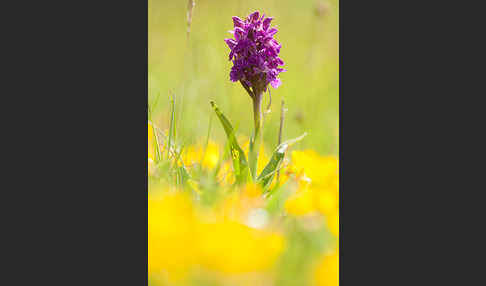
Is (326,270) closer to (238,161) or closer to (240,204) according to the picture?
(240,204)

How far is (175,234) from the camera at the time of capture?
1.05 m

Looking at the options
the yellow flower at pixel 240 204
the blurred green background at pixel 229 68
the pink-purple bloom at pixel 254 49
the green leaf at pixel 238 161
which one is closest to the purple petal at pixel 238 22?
the pink-purple bloom at pixel 254 49

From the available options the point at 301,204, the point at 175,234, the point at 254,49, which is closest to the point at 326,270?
the point at 301,204

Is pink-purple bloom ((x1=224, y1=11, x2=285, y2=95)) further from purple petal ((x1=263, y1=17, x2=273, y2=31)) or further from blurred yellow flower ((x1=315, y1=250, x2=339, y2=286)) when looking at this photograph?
blurred yellow flower ((x1=315, y1=250, x2=339, y2=286))

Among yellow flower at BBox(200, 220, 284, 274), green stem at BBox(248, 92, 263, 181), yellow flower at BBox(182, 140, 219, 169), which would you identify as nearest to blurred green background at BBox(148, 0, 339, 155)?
yellow flower at BBox(182, 140, 219, 169)

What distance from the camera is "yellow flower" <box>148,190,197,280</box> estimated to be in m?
1.05

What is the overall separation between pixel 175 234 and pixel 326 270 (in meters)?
0.35

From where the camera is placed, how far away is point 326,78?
262 cm

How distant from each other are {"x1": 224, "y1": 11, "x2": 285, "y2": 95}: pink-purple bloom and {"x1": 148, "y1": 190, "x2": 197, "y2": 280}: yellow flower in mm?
711

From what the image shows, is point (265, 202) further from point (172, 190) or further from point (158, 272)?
point (158, 272)

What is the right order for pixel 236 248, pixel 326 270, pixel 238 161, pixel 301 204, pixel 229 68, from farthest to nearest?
1. pixel 229 68
2. pixel 238 161
3. pixel 301 204
4. pixel 326 270
5. pixel 236 248

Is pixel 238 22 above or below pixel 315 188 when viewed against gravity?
above

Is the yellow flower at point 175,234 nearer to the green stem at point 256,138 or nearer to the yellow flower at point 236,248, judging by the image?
the yellow flower at point 236,248
